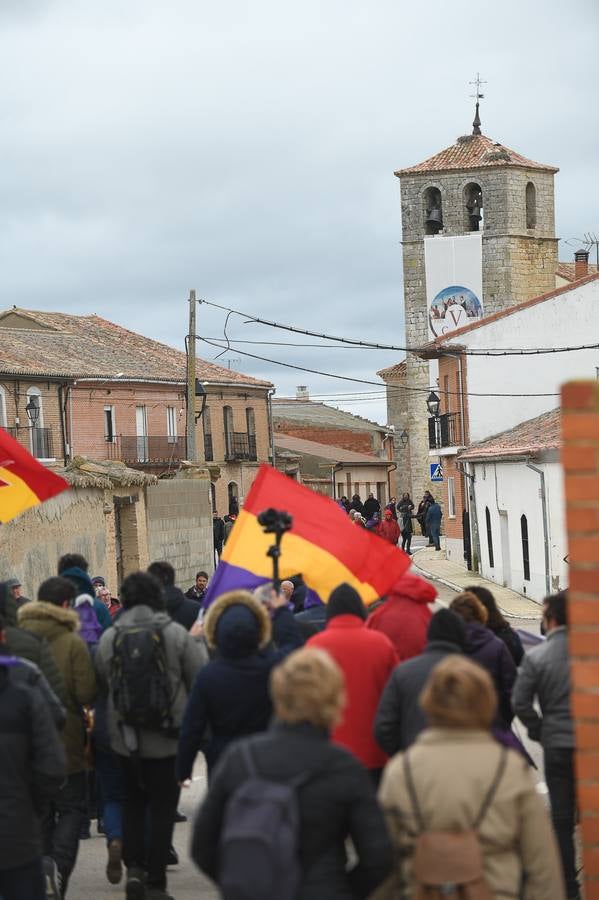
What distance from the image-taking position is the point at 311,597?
40.1 ft

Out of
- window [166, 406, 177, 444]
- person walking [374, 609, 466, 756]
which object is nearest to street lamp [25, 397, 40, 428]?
window [166, 406, 177, 444]

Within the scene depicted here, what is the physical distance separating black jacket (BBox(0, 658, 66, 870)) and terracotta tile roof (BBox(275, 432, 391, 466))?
83087 millimetres

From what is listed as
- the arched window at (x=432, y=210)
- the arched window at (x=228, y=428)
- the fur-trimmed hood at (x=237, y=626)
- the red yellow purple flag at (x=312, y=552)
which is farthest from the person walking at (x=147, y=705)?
the arched window at (x=432, y=210)

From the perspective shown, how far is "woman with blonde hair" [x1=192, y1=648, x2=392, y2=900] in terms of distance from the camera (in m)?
5.14

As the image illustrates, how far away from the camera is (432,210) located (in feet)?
246

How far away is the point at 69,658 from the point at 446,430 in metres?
41.9

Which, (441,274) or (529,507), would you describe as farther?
(441,274)

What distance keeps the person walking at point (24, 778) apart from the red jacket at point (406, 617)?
2.75 m

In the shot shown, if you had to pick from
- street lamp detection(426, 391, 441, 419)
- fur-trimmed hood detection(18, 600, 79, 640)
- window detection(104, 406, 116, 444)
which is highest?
window detection(104, 406, 116, 444)

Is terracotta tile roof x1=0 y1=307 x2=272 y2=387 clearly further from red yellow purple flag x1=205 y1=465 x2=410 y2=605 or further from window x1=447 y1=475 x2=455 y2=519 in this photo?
red yellow purple flag x1=205 y1=465 x2=410 y2=605

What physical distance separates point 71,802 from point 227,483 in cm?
6448

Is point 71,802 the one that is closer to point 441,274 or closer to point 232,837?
point 232,837

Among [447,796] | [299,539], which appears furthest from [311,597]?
[447,796]

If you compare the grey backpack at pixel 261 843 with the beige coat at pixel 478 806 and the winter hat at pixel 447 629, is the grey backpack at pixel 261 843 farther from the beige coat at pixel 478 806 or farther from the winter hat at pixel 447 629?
the winter hat at pixel 447 629
